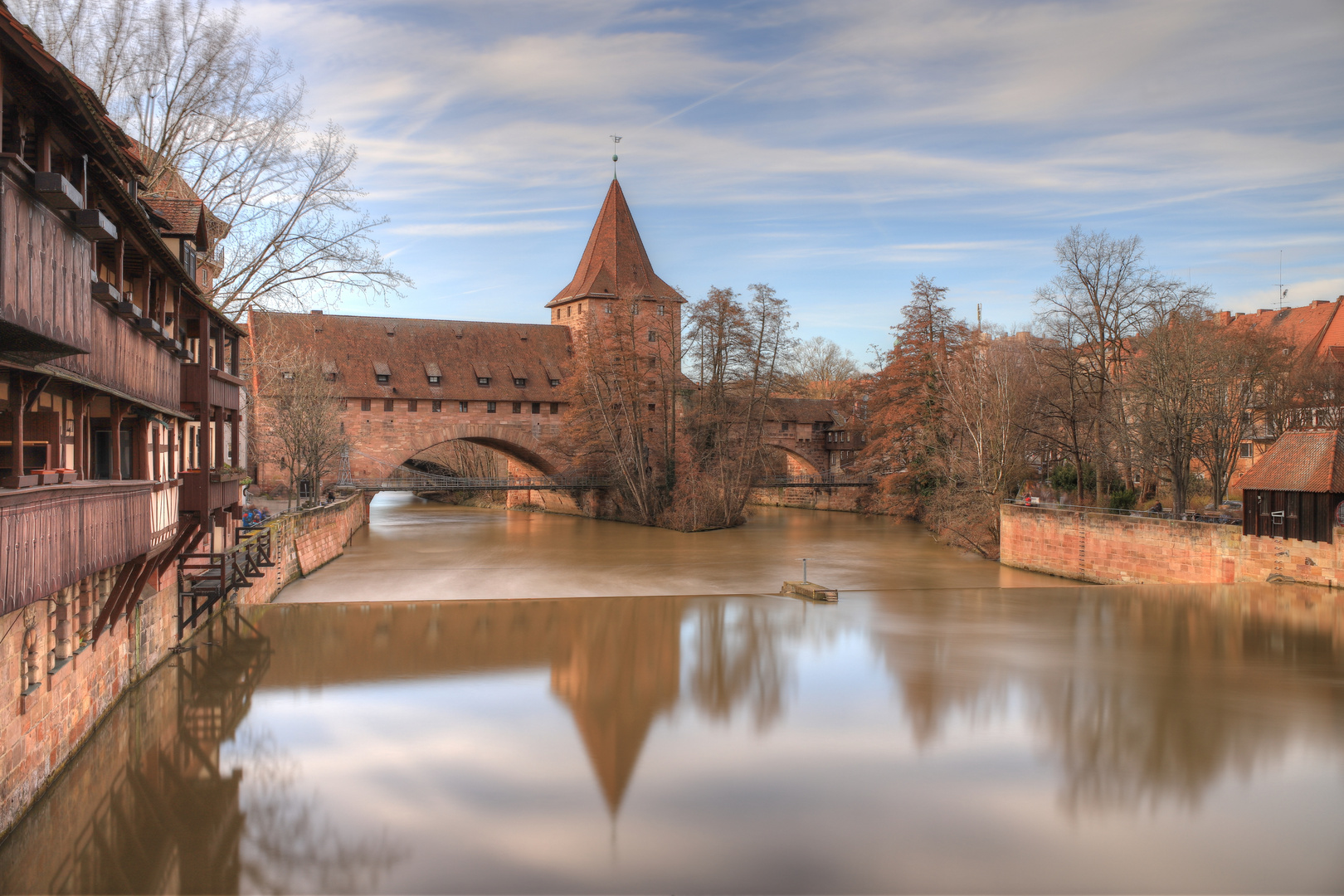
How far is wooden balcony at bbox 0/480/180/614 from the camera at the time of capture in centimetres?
554

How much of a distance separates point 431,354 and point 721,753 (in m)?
33.6

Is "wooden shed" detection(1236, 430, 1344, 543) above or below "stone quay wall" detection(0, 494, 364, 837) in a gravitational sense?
above

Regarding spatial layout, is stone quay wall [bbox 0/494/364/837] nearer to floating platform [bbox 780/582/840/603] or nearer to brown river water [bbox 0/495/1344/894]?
brown river water [bbox 0/495/1344/894]

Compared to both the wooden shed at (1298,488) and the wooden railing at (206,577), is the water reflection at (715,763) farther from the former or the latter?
the wooden shed at (1298,488)

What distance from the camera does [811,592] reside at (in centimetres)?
1939

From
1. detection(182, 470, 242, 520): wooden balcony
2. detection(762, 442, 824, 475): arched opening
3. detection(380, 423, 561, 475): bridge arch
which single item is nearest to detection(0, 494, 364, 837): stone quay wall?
detection(182, 470, 242, 520): wooden balcony

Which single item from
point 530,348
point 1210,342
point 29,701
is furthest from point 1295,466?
point 530,348

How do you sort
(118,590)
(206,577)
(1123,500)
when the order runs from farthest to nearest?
1. (1123,500)
2. (206,577)
3. (118,590)

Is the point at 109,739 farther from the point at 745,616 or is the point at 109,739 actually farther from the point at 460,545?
the point at 460,545

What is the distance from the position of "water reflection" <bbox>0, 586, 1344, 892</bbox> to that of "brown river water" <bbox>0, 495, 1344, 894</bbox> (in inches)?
1.5

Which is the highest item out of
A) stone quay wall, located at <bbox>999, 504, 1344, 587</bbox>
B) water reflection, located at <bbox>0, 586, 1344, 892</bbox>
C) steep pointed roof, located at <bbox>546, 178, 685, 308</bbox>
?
steep pointed roof, located at <bbox>546, 178, 685, 308</bbox>

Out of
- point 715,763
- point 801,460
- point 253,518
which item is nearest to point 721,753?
point 715,763

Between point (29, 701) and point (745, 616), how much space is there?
1208cm

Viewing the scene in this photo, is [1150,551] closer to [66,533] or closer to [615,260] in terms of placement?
[66,533]
